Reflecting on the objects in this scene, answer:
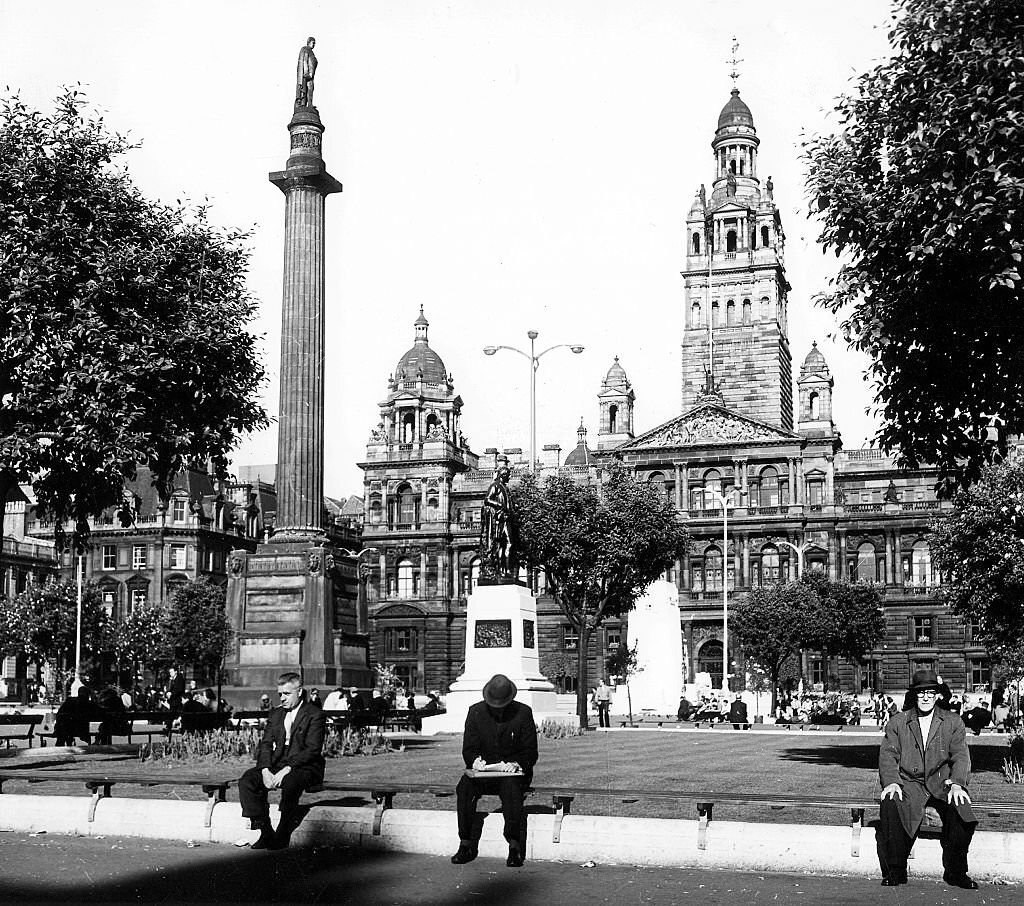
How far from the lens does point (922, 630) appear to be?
9862 cm

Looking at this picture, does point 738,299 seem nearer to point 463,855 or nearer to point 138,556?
point 138,556

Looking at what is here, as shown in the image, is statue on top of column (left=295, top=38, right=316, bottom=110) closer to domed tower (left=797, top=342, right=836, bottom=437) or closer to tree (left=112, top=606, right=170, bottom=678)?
tree (left=112, top=606, right=170, bottom=678)

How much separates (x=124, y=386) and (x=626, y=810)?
1265 centimetres

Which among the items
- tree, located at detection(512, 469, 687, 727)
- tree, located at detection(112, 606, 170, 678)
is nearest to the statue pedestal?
tree, located at detection(512, 469, 687, 727)

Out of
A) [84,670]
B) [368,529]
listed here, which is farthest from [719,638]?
[84,670]

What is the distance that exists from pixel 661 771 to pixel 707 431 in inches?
3178

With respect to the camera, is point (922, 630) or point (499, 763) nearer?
point (499, 763)

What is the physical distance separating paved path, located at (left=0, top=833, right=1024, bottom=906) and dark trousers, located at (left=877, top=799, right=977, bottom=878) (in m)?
0.21

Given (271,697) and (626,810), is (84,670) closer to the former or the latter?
(271,697)

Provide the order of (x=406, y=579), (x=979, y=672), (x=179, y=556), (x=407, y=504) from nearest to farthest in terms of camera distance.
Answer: (x=979, y=672), (x=179, y=556), (x=406, y=579), (x=407, y=504)

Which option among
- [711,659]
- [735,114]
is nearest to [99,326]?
[711,659]

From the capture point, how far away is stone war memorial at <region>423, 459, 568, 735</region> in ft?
130

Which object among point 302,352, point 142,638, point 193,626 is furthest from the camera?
point 193,626

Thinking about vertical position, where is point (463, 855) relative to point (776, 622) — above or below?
below
